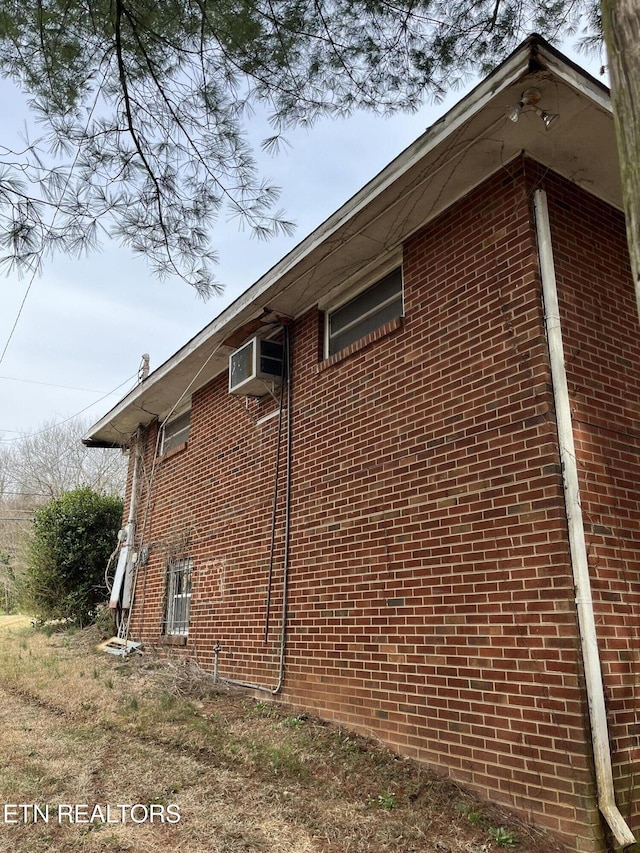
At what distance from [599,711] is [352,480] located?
2677mm

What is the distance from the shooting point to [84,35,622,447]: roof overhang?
3.97 meters

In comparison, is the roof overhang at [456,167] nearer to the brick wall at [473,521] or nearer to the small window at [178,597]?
the brick wall at [473,521]

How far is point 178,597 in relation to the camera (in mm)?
8711

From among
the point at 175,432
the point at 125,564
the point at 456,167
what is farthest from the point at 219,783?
the point at 125,564

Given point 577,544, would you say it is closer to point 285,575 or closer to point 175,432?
point 285,575

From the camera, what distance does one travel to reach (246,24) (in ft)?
14.8

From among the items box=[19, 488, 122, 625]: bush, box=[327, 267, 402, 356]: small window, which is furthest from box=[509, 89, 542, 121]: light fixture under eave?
box=[19, 488, 122, 625]: bush

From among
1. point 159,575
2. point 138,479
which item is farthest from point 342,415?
point 138,479

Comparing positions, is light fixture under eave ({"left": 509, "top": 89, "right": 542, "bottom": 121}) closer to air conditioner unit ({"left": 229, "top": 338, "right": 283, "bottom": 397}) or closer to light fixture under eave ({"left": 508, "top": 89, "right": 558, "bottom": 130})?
light fixture under eave ({"left": 508, "top": 89, "right": 558, "bottom": 130})

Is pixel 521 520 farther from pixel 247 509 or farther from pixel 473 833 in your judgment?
pixel 247 509

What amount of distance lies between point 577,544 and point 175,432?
7.42 metres

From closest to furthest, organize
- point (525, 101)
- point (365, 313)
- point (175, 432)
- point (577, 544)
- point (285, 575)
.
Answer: point (577, 544)
point (525, 101)
point (365, 313)
point (285, 575)
point (175, 432)

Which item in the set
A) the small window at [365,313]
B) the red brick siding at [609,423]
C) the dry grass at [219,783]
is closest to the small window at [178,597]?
the dry grass at [219,783]

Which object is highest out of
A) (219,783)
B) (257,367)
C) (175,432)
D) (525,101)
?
(525,101)
